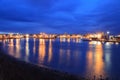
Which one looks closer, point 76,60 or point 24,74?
point 24,74

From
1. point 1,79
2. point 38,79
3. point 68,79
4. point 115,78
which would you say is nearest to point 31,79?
point 38,79

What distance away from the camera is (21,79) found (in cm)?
936

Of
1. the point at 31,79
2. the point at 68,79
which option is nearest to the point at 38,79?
the point at 31,79

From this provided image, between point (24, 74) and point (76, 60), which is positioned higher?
point (24, 74)

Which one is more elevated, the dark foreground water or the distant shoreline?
the distant shoreline

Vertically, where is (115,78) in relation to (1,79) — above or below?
below

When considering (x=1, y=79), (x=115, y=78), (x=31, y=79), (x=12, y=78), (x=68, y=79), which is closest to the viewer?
(x=1, y=79)

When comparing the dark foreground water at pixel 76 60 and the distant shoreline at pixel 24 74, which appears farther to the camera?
the dark foreground water at pixel 76 60

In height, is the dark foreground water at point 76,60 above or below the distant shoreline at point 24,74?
below

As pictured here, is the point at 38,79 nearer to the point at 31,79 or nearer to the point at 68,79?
the point at 31,79

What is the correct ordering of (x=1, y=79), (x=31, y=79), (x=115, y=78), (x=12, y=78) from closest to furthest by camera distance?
(x=1, y=79)
(x=12, y=78)
(x=31, y=79)
(x=115, y=78)

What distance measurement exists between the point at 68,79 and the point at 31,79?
12.8 feet

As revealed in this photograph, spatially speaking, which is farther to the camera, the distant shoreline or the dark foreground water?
the dark foreground water

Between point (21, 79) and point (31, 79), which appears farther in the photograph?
point (31, 79)
